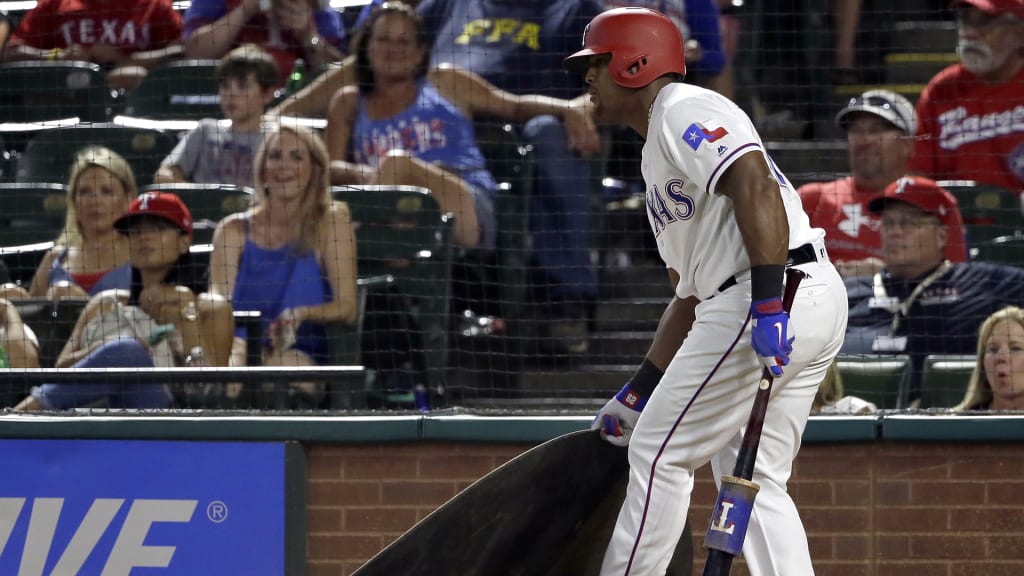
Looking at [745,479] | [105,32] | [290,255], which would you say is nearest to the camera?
[745,479]

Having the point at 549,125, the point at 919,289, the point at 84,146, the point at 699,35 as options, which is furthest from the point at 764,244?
the point at 84,146

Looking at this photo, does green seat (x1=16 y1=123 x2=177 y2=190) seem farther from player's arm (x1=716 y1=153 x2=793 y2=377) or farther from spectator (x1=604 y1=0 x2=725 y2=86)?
player's arm (x1=716 y1=153 x2=793 y2=377)

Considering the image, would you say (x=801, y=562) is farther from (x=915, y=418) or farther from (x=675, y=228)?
(x=915, y=418)

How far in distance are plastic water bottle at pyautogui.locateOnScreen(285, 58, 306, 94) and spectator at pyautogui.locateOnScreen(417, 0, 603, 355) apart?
2.70ft

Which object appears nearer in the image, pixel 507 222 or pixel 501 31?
pixel 507 222

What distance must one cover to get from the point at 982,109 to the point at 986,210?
0.44m

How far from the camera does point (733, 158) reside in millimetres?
3486

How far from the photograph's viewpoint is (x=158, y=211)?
18.3ft

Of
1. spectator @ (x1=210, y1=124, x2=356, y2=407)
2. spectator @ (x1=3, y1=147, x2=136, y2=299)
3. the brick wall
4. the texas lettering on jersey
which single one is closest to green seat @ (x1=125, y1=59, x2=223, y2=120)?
spectator @ (x1=3, y1=147, x2=136, y2=299)

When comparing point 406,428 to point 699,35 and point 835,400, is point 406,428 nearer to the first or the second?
point 835,400

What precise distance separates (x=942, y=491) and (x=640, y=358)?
1.55m

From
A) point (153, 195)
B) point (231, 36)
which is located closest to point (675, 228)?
point (153, 195)

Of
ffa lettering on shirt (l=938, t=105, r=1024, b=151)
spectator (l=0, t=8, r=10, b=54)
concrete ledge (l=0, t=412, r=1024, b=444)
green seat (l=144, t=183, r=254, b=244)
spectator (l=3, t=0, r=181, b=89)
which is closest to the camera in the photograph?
concrete ledge (l=0, t=412, r=1024, b=444)

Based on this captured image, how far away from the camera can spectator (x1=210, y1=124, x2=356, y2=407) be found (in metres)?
5.41
